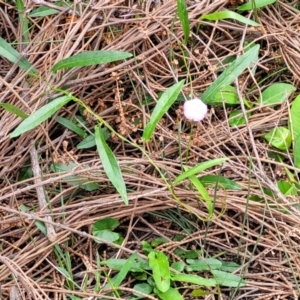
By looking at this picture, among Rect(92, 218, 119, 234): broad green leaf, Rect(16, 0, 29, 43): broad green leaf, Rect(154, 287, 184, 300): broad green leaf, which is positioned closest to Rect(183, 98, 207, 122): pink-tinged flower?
Rect(92, 218, 119, 234): broad green leaf

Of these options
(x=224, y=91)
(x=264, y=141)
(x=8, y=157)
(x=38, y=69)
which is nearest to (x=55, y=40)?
(x=38, y=69)

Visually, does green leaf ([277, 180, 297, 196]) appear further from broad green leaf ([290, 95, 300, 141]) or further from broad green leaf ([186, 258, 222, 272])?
broad green leaf ([186, 258, 222, 272])

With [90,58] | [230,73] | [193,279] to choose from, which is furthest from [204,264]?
[90,58]

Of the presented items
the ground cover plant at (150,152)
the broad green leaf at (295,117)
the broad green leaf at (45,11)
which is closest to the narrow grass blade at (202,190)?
the ground cover plant at (150,152)

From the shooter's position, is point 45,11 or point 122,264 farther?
point 45,11

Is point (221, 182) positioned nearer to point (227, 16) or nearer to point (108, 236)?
point (108, 236)
